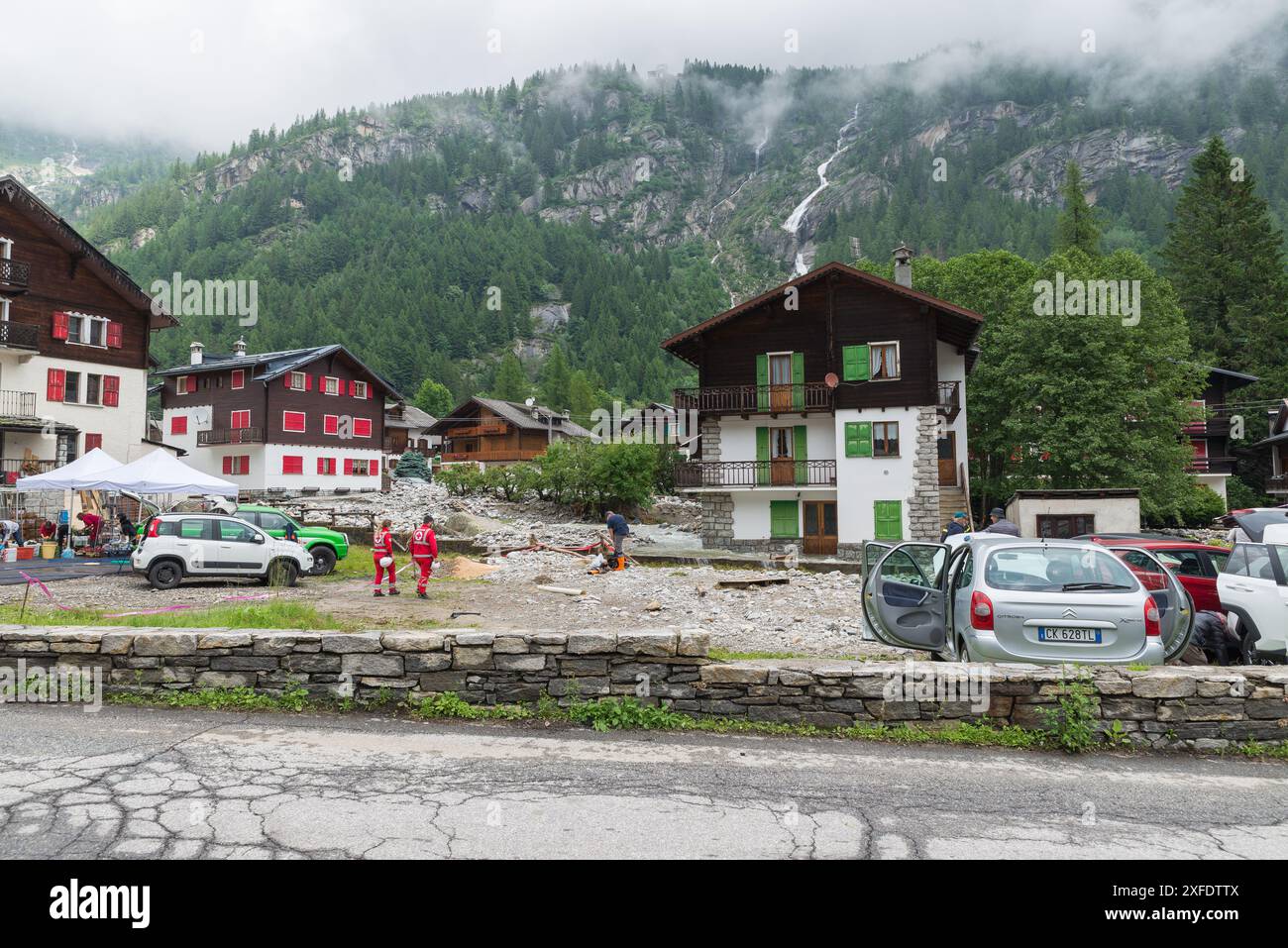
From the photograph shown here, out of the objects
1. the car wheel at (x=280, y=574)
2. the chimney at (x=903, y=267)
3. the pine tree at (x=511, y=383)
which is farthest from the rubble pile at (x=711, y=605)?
the pine tree at (x=511, y=383)

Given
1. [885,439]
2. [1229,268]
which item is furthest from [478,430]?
[1229,268]

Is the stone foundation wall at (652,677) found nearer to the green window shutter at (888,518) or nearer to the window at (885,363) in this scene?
the green window shutter at (888,518)

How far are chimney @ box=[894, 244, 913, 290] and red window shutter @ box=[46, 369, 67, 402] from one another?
1472 inches

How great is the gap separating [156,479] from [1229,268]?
210 ft

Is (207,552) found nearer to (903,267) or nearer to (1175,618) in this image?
(1175,618)

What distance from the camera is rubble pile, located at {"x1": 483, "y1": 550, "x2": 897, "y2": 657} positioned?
11797 millimetres

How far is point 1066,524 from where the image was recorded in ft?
80.9

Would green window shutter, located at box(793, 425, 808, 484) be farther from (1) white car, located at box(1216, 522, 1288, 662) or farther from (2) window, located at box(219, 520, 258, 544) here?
(1) white car, located at box(1216, 522, 1288, 662)

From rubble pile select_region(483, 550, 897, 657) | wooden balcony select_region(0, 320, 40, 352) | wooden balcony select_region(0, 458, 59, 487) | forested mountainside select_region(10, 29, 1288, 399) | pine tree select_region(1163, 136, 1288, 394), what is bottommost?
rubble pile select_region(483, 550, 897, 657)

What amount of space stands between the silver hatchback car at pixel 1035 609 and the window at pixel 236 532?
14.5 metres

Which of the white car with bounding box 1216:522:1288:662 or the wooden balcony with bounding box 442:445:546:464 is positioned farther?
the wooden balcony with bounding box 442:445:546:464

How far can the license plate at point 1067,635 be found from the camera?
6.68m

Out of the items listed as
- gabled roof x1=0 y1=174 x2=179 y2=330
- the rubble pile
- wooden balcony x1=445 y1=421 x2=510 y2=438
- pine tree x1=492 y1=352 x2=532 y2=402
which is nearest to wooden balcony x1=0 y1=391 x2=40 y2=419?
gabled roof x1=0 y1=174 x2=179 y2=330
